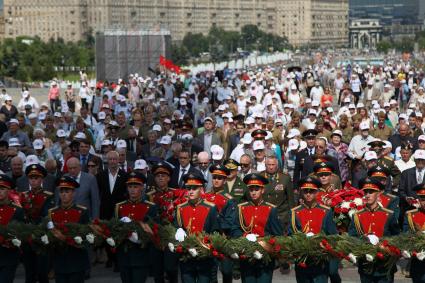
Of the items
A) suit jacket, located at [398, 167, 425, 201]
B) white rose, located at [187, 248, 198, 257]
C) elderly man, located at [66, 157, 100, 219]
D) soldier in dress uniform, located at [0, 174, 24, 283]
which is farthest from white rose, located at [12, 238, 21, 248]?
suit jacket, located at [398, 167, 425, 201]

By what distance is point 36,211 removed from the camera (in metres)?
14.5

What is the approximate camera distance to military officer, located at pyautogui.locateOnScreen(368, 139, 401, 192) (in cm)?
1758

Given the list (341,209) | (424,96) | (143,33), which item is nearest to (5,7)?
(143,33)

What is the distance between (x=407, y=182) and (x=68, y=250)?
5.08m

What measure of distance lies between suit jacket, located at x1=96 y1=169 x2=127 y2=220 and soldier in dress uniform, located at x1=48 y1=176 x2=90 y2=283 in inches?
102

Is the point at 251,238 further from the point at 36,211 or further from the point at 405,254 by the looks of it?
the point at 36,211

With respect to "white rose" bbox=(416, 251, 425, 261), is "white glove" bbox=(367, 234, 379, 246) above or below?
above

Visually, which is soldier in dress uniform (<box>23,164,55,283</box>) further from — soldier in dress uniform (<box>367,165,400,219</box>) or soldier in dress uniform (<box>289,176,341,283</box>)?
soldier in dress uniform (<box>367,165,400,219</box>)

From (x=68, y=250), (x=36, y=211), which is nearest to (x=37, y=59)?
(x=36, y=211)

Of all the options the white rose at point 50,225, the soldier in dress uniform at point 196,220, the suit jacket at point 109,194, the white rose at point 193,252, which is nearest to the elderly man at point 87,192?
the suit jacket at point 109,194

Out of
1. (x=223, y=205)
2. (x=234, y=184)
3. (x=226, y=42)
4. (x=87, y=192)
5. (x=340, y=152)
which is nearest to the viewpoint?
(x=223, y=205)

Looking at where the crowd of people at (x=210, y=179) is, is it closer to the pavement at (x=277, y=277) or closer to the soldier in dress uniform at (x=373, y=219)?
the soldier in dress uniform at (x=373, y=219)

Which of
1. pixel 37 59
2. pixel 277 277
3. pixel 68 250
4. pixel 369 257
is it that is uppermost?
pixel 369 257

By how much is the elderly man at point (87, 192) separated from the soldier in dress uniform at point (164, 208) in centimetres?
80
